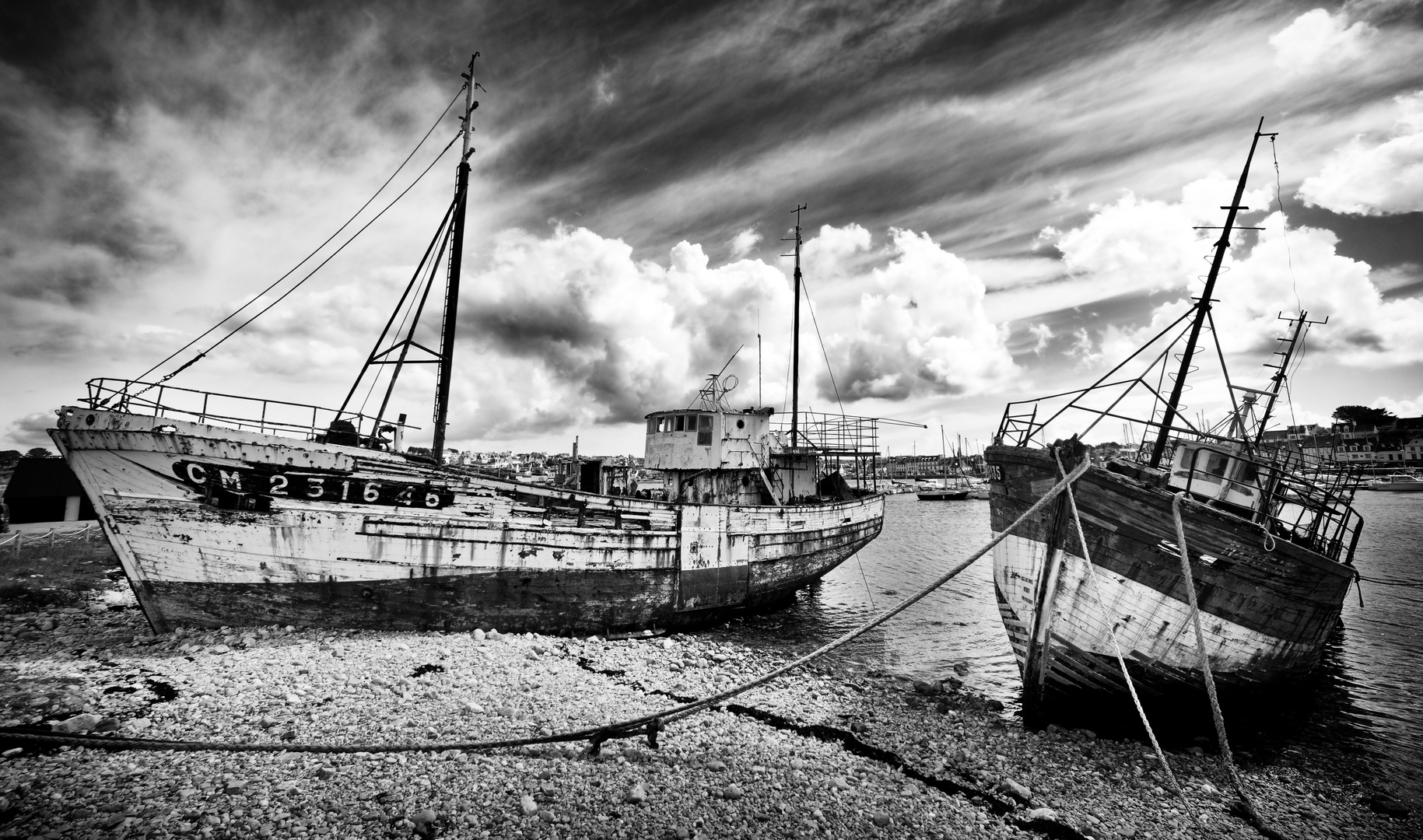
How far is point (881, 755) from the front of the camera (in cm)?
723

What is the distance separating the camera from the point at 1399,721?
9594 mm

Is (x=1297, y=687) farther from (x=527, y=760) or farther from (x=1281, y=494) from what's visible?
(x=527, y=760)

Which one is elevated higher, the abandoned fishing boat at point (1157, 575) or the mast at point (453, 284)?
the mast at point (453, 284)

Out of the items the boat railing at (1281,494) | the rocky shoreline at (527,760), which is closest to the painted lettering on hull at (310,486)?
the rocky shoreline at (527,760)

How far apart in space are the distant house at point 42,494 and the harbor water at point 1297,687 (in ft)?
105

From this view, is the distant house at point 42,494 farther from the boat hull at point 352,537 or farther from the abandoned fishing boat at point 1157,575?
the abandoned fishing boat at point 1157,575

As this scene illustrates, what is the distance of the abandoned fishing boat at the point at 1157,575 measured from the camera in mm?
7906

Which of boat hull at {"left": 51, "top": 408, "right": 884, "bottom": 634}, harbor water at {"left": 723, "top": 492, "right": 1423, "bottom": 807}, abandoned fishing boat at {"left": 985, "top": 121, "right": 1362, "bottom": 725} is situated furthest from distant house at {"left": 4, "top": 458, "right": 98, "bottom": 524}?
abandoned fishing boat at {"left": 985, "top": 121, "right": 1362, "bottom": 725}

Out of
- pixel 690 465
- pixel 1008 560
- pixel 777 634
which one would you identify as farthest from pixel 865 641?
pixel 690 465

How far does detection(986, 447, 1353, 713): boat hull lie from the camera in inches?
309

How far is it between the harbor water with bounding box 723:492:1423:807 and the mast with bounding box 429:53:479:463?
899 cm

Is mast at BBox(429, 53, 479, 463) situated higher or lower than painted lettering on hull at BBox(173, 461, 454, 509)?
higher

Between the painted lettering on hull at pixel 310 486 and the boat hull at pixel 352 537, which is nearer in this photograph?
the boat hull at pixel 352 537

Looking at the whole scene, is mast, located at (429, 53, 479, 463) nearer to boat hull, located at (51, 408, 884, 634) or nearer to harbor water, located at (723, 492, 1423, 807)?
boat hull, located at (51, 408, 884, 634)
